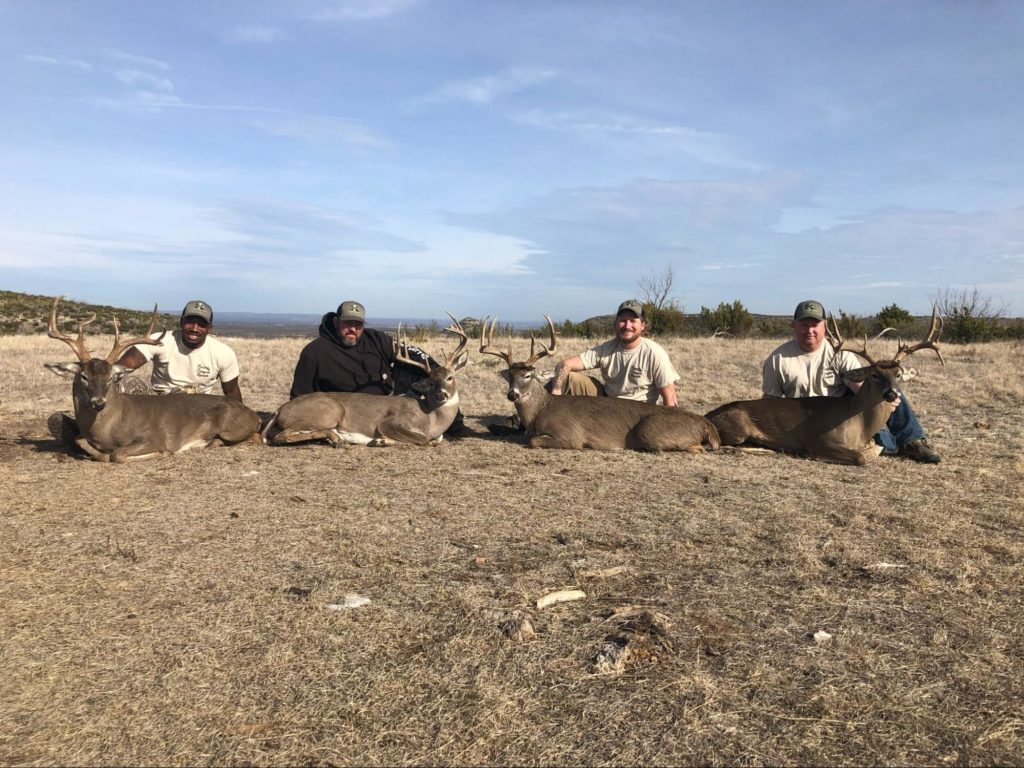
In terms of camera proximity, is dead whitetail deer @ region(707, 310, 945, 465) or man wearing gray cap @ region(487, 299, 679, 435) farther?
man wearing gray cap @ region(487, 299, 679, 435)

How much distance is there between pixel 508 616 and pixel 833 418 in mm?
6013

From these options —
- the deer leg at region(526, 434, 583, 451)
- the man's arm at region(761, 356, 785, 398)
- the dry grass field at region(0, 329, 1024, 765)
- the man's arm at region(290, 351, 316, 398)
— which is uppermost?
the man's arm at region(761, 356, 785, 398)

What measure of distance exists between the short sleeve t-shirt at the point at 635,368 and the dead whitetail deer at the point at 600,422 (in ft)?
2.11

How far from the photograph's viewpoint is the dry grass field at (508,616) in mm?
3232

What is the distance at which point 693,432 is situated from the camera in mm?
9422

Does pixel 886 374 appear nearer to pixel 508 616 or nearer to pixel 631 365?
pixel 631 365

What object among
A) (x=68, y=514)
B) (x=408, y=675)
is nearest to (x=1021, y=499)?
(x=408, y=675)

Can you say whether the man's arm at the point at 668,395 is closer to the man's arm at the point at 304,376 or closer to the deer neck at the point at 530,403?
the deer neck at the point at 530,403

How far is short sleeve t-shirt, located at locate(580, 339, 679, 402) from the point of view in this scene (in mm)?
10375

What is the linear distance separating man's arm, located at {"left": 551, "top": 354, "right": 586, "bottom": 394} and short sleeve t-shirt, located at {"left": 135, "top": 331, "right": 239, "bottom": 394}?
4.13m

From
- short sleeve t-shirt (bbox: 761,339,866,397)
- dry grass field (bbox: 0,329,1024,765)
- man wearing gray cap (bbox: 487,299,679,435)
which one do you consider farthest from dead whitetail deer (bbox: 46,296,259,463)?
short sleeve t-shirt (bbox: 761,339,866,397)

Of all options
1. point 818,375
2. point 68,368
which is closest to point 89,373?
point 68,368

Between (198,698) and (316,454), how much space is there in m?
5.75

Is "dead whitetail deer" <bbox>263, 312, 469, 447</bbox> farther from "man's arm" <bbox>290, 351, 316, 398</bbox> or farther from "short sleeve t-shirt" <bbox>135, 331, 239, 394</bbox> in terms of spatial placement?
"short sleeve t-shirt" <bbox>135, 331, 239, 394</bbox>
